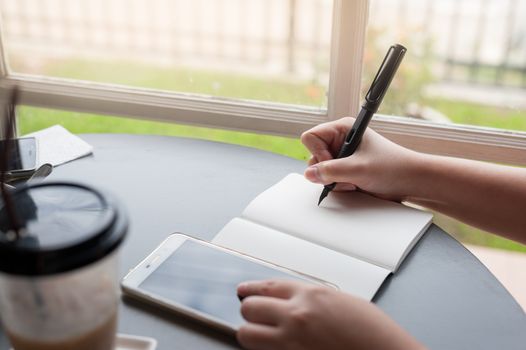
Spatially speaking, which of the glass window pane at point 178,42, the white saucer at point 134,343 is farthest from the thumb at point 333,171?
the glass window pane at point 178,42

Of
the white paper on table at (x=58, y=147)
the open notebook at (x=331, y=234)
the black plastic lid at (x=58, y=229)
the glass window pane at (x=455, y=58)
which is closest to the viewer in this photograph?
the black plastic lid at (x=58, y=229)

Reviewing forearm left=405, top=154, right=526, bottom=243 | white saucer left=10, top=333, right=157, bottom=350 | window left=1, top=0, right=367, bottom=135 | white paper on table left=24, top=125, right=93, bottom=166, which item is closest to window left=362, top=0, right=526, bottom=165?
window left=1, top=0, right=367, bottom=135

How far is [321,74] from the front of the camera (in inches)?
60.0

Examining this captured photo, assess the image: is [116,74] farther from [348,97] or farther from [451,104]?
[451,104]

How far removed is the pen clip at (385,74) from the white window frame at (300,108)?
1.18 feet

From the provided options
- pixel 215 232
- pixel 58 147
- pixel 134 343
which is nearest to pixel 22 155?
pixel 58 147

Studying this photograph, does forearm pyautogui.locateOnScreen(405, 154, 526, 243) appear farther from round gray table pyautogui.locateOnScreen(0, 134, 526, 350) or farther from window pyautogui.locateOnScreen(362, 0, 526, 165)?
Result: window pyautogui.locateOnScreen(362, 0, 526, 165)

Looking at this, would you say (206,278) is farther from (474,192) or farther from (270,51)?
(270,51)

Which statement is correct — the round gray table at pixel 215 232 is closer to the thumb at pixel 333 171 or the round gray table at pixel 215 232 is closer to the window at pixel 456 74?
the thumb at pixel 333 171

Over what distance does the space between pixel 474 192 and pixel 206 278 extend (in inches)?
16.7

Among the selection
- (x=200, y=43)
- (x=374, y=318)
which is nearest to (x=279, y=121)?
(x=200, y=43)

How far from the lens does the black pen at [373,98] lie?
0.84m

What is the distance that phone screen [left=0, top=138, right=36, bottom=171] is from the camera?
0.88 metres

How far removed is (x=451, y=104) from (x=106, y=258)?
175cm
